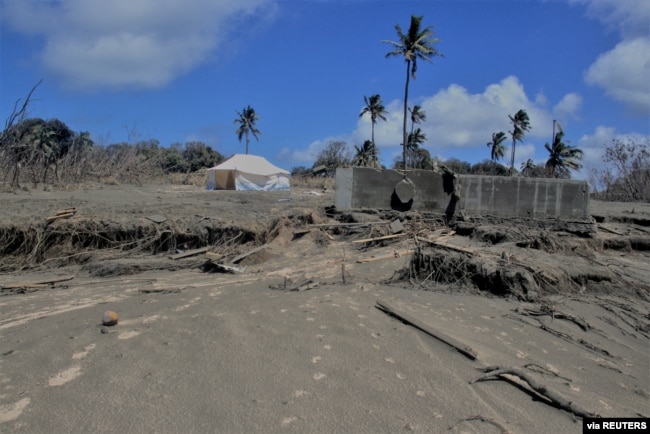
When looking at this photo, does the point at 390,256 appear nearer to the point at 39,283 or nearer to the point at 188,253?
the point at 188,253

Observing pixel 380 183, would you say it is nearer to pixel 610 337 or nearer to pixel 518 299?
pixel 518 299

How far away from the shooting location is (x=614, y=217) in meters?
13.1

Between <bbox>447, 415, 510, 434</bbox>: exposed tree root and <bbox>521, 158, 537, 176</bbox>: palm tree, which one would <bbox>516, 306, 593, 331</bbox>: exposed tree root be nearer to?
<bbox>447, 415, 510, 434</bbox>: exposed tree root

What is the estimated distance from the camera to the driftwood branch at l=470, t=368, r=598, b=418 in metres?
3.35

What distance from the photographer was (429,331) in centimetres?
464

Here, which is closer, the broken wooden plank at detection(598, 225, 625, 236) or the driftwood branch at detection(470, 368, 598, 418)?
the driftwood branch at detection(470, 368, 598, 418)

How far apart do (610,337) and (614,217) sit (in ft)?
29.1

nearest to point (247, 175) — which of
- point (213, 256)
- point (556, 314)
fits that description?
point (213, 256)

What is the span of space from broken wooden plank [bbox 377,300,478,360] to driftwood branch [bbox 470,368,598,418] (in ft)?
1.18

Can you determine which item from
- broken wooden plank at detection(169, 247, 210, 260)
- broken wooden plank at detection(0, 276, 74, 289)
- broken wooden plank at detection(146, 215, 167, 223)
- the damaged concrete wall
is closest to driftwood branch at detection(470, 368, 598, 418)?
broken wooden plank at detection(0, 276, 74, 289)

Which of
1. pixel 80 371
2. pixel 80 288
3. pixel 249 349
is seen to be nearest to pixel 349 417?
pixel 249 349

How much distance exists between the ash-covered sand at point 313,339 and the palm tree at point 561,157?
2952 centimetres

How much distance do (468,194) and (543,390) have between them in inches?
360

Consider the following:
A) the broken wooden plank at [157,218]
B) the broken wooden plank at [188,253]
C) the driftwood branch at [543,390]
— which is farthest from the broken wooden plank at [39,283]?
the driftwood branch at [543,390]
